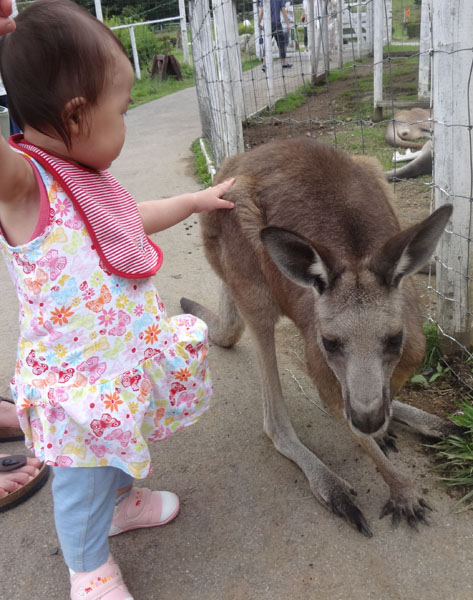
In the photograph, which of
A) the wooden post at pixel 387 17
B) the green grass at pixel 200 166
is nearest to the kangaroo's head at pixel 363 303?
the wooden post at pixel 387 17

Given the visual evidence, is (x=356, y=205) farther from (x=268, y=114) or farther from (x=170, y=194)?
(x=268, y=114)

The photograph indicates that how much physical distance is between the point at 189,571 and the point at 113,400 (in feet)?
2.12

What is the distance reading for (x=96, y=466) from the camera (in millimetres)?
1521

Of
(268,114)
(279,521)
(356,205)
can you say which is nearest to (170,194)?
(268,114)

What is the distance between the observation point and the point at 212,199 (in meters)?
2.03

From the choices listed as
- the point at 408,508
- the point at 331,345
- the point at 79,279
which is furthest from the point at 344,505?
the point at 79,279

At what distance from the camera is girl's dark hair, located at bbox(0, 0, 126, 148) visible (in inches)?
51.9

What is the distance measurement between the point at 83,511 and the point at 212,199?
1.10 m

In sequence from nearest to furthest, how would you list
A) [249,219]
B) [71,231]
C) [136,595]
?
1. [71,231]
2. [136,595]
3. [249,219]

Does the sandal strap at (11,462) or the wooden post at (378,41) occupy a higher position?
the wooden post at (378,41)

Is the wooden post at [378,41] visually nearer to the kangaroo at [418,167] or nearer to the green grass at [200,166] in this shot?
the kangaroo at [418,167]

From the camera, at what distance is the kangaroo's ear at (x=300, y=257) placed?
1.61 metres

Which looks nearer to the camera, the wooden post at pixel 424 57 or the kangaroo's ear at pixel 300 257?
the kangaroo's ear at pixel 300 257

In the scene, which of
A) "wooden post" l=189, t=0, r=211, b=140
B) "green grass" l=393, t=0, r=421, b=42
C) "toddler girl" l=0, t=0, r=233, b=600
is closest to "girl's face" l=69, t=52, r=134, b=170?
"toddler girl" l=0, t=0, r=233, b=600
